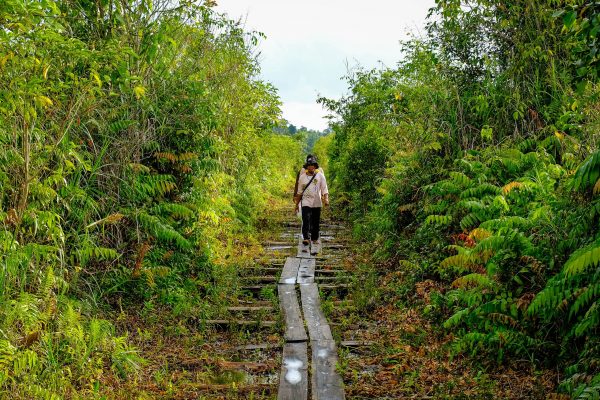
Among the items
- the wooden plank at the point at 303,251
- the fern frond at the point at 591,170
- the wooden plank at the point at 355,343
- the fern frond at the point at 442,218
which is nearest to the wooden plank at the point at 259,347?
the wooden plank at the point at 355,343

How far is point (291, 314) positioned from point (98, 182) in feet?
10.6

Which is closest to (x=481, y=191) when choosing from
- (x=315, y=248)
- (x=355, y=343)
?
(x=355, y=343)

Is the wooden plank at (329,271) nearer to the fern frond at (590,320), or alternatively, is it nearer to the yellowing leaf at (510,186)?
the yellowing leaf at (510,186)

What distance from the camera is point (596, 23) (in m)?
3.57

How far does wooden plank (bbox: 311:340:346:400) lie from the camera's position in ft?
16.6

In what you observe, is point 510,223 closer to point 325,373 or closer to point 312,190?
point 325,373

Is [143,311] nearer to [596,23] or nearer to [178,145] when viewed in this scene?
[178,145]

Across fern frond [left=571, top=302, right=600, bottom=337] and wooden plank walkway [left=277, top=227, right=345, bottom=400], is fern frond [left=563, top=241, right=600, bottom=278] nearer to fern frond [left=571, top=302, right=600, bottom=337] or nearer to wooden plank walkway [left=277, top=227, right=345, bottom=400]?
fern frond [left=571, top=302, right=600, bottom=337]

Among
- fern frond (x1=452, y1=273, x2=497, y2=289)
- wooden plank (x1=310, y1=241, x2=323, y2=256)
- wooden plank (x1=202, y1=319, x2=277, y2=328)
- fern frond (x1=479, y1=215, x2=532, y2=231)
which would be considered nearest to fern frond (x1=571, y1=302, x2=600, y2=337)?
fern frond (x1=452, y1=273, x2=497, y2=289)

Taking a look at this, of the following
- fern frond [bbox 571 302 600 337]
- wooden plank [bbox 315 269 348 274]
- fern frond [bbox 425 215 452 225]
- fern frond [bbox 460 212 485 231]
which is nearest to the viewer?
fern frond [bbox 571 302 600 337]

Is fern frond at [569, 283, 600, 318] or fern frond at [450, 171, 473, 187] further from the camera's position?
fern frond at [450, 171, 473, 187]

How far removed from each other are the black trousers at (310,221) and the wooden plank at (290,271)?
1186 millimetres

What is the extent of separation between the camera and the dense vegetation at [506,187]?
481 centimetres

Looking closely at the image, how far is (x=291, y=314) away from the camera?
293 inches
